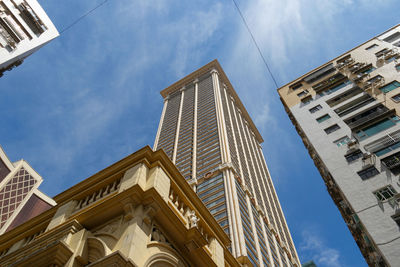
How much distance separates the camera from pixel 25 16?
1718 inches

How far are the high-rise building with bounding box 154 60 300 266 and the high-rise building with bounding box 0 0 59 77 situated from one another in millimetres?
29549

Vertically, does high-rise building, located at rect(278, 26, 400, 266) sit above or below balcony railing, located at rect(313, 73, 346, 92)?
below

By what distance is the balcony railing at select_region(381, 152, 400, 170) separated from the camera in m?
21.9

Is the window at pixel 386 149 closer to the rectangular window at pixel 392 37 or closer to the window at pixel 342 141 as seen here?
the window at pixel 342 141

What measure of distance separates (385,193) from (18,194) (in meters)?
81.4

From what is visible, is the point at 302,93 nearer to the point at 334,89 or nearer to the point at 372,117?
the point at 334,89

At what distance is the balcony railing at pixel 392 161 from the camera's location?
2189cm

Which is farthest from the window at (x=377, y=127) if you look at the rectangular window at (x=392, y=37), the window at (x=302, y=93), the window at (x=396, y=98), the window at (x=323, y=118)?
the rectangular window at (x=392, y=37)

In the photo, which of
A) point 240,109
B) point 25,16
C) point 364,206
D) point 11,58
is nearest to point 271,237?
point 364,206

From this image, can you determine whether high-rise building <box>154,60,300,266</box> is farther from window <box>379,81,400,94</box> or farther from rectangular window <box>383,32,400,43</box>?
rectangular window <box>383,32,400,43</box>

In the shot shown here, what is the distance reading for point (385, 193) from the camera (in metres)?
21.0

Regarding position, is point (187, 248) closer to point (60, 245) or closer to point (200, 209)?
point (200, 209)

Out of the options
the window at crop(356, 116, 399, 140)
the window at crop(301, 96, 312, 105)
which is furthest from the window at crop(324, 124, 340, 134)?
the window at crop(301, 96, 312, 105)

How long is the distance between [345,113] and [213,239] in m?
23.1
